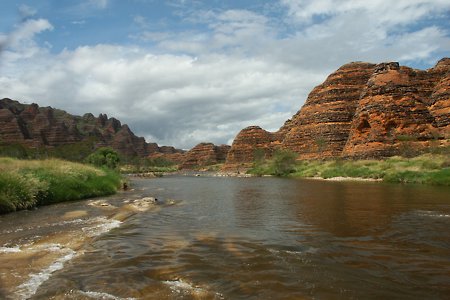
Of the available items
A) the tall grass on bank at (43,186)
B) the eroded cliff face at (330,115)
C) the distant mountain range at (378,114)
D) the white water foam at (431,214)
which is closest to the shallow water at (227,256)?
the white water foam at (431,214)

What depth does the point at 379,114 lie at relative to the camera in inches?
2936

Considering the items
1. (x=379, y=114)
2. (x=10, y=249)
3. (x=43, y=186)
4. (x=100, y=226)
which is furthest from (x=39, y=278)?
(x=379, y=114)

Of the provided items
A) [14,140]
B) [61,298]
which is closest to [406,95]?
[61,298]

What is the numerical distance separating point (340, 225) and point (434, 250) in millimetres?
4079

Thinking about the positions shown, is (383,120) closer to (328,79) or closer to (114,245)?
(328,79)

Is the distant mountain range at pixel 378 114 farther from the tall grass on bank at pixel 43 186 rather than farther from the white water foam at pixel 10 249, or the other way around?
the white water foam at pixel 10 249

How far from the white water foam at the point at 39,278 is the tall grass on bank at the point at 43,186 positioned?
9793 millimetres

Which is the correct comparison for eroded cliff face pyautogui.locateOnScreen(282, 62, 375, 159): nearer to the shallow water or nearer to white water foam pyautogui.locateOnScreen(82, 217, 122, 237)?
the shallow water

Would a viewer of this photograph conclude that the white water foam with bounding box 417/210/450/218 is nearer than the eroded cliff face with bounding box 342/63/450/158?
Yes

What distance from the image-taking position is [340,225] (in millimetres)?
12992

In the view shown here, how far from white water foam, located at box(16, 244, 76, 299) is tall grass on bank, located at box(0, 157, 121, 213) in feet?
32.1

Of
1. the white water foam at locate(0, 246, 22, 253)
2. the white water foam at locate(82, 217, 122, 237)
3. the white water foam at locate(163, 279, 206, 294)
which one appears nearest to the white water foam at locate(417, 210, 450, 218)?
the white water foam at locate(163, 279, 206, 294)

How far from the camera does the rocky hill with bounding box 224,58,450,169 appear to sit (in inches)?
2729

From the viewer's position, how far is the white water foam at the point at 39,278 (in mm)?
5879
